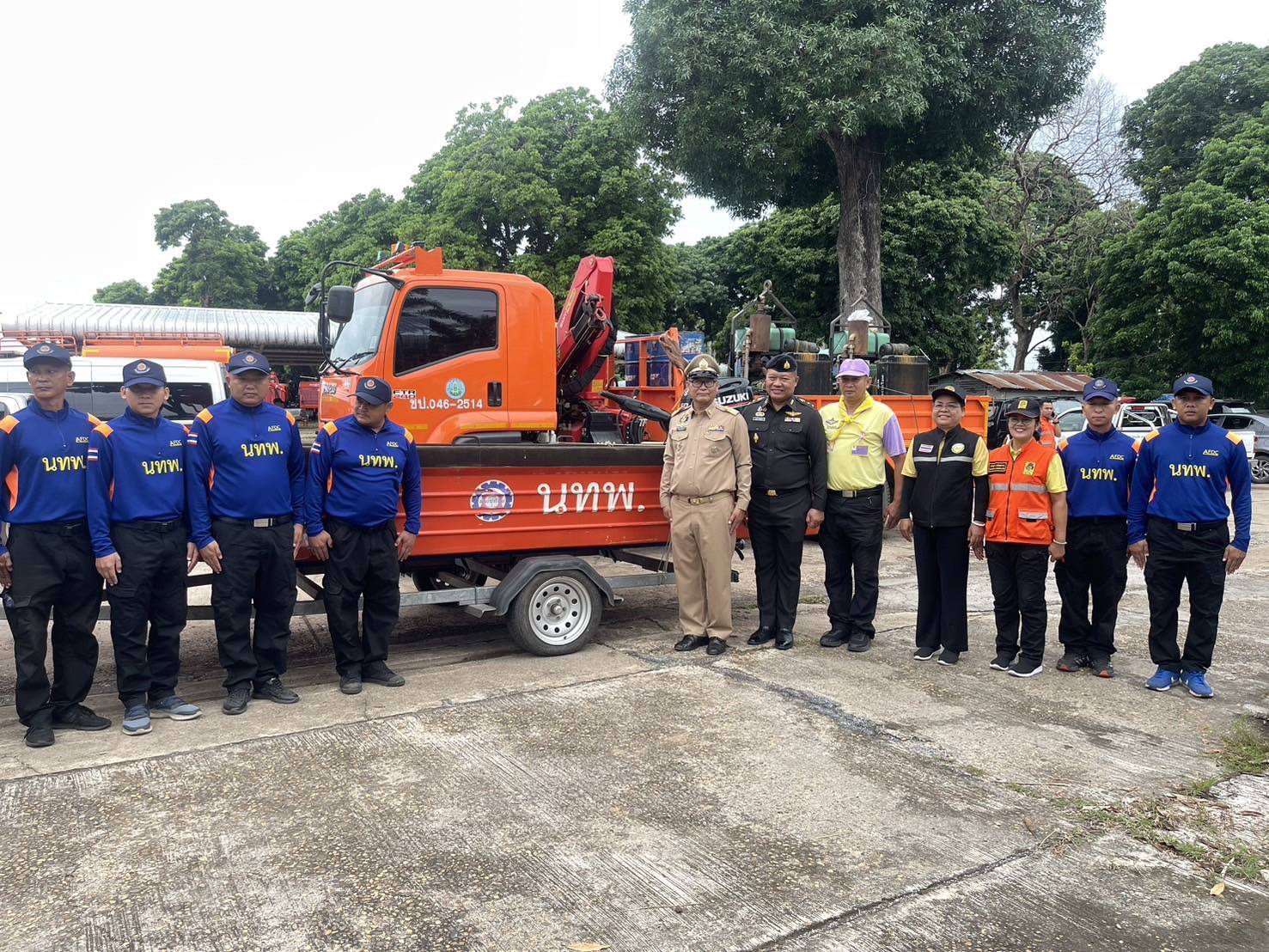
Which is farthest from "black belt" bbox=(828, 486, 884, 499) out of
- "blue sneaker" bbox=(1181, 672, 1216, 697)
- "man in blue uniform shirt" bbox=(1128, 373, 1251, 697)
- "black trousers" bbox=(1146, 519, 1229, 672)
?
"blue sneaker" bbox=(1181, 672, 1216, 697)

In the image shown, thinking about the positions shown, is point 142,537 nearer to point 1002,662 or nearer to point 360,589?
point 360,589

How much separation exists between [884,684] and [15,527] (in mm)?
4556

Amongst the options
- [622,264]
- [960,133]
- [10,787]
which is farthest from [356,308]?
[622,264]

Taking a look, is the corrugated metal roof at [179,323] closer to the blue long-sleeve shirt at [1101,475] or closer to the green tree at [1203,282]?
the green tree at [1203,282]

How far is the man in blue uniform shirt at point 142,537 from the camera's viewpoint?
15.1ft

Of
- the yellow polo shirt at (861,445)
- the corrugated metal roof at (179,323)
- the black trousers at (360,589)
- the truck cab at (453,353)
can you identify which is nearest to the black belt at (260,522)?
the black trousers at (360,589)

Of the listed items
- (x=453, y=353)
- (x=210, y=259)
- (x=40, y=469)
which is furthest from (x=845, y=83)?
(x=210, y=259)

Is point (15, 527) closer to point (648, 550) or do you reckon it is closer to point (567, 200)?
point (648, 550)

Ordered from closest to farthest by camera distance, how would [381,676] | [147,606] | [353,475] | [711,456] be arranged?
[147,606] < [353,475] < [381,676] < [711,456]

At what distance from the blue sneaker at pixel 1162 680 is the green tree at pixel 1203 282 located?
2097cm

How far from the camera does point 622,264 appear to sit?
28062 mm

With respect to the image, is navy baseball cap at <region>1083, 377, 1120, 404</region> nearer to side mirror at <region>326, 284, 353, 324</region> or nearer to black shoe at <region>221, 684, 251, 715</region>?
black shoe at <region>221, 684, 251, 715</region>

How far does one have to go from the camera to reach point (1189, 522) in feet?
17.9

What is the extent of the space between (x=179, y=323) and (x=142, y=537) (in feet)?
92.4
